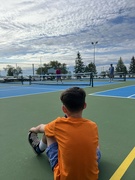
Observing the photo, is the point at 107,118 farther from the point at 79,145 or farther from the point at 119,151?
the point at 79,145

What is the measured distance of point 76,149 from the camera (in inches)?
69.8

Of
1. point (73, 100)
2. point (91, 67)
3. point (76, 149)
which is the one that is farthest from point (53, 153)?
point (91, 67)

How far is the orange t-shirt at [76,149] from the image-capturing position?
1.78 meters

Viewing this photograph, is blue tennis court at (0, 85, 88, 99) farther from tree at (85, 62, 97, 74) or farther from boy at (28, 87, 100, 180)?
tree at (85, 62, 97, 74)

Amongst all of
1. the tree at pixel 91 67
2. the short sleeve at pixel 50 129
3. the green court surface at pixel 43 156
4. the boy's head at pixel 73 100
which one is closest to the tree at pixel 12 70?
the tree at pixel 91 67

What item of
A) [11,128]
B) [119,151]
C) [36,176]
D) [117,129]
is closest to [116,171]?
[119,151]

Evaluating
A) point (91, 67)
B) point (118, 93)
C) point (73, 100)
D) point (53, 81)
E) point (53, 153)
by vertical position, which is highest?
point (91, 67)

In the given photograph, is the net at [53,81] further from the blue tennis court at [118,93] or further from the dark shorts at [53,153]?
the dark shorts at [53,153]

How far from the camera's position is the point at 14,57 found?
38844 mm

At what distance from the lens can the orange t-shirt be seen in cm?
178

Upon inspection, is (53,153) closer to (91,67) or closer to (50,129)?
(50,129)

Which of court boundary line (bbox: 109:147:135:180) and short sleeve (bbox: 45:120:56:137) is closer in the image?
short sleeve (bbox: 45:120:56:137)

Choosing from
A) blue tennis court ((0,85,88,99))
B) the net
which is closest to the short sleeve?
blue tennis court ((0,85,88,99))

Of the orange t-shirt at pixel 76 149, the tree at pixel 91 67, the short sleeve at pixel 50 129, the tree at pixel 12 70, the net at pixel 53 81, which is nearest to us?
the orange t-shirt at pixel 76 149
